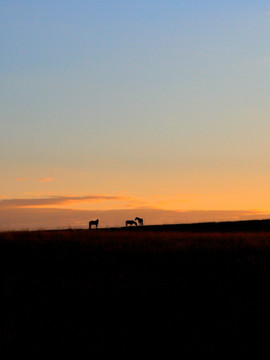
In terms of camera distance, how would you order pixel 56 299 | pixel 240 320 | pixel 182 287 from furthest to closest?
pixel 182 287 → pixel 56 299 → pixel 240 320

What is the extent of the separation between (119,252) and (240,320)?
40.2 ft

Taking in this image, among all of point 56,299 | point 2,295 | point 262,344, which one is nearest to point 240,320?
point 262,344

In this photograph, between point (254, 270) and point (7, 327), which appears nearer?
point (7, 327)

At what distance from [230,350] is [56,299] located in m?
6.72

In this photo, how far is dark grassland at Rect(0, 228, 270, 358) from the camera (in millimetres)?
12938

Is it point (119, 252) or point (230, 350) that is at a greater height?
point (119, 252)

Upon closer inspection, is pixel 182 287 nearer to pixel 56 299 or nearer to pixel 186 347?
pixel 56 299

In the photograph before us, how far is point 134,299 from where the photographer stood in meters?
17.0

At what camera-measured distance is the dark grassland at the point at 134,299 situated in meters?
12.9

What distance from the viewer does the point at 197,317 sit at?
584 inches

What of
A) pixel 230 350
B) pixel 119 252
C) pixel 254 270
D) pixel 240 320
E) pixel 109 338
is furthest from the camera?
pixel 119 252

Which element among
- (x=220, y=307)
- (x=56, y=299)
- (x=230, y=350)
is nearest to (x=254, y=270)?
(x=220, y=307)

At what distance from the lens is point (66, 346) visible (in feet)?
41.2

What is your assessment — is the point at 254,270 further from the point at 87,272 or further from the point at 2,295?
the point at 2,295
